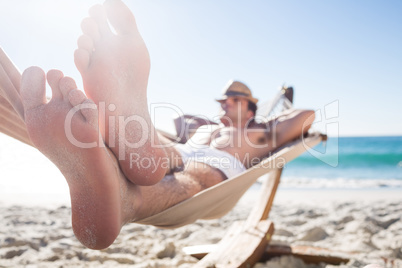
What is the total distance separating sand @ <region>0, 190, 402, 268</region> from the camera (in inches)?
47.7

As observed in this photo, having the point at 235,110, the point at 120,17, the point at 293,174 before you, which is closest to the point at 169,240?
the point at 235,110

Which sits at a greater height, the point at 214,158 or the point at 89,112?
the point at 89,112

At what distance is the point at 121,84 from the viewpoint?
0.74 m

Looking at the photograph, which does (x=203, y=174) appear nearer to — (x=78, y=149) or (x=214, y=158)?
(x=214, y=158)

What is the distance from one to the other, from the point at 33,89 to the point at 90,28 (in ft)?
0.78

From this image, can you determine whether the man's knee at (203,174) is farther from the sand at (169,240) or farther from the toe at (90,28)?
the toe at (90,28)

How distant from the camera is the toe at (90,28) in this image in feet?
2.37

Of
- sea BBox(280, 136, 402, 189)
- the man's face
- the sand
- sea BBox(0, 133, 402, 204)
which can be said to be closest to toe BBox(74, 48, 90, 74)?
sea BBox(0, 133, 402, 204)

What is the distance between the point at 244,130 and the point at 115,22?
867 millimetres

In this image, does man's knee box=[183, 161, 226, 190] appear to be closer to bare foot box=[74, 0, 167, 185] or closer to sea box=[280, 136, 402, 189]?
bare foot box=[74, 0, 167, 185]

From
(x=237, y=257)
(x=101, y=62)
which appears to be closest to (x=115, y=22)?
(x=101, y=62)

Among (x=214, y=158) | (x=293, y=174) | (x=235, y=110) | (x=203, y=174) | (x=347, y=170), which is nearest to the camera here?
(x=203, y=174)

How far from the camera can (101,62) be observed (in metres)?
0.72

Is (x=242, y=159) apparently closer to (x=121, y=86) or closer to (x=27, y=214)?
(x=121, y=86)
